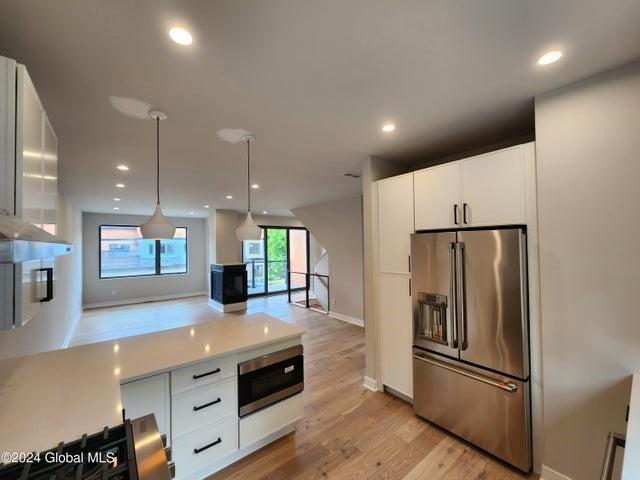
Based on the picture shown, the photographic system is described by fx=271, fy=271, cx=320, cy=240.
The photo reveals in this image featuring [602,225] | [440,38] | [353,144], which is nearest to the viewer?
[440,38]

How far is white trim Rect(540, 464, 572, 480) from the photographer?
1.72 m

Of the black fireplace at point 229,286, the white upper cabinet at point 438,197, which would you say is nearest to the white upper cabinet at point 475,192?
the white upper cabinet at point 438,197

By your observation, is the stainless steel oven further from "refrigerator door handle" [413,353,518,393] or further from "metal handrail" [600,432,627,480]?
"metal handrail" [600,432,627,480]

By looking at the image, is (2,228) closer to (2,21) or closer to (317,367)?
(2,21)

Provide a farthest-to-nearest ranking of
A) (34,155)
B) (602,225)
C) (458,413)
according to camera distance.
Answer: (458,413), (602,225), (34,155)

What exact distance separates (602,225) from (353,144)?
190cm

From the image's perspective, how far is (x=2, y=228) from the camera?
66cm

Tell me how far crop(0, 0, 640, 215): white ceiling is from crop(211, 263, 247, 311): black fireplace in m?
4.44

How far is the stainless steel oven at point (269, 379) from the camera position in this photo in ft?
6.34

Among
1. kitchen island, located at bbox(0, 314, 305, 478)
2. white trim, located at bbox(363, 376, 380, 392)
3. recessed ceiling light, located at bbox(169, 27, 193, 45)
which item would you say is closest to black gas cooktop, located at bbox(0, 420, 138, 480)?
kitchen island, located at bbox(0, 314, 305, 478)

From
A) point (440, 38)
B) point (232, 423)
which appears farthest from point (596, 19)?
point (232, 423)

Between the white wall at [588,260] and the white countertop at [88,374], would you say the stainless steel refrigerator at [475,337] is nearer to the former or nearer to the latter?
the white wall at [588,260]

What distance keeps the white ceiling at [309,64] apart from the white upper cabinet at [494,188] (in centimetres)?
36

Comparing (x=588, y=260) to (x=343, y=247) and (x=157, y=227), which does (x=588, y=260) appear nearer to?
(x=157, y=227)
